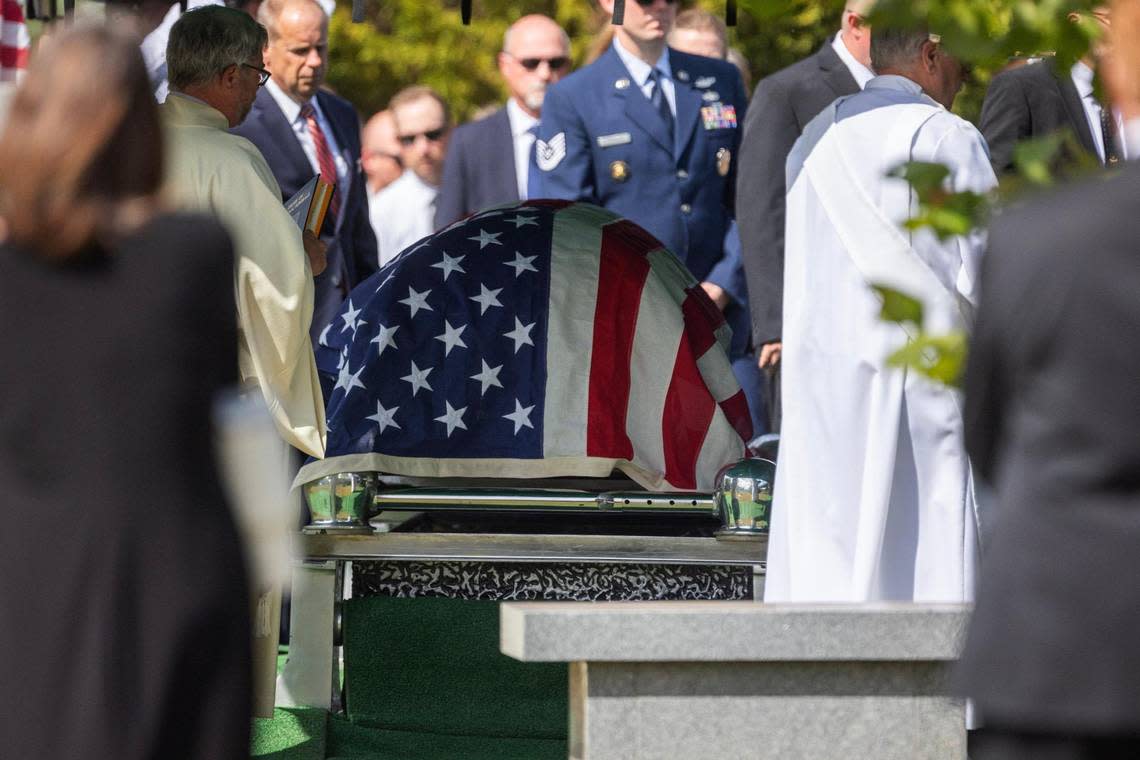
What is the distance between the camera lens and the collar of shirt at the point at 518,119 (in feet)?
30.1

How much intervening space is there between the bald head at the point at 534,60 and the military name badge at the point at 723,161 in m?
1.34

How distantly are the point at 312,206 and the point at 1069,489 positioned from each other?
152 inches

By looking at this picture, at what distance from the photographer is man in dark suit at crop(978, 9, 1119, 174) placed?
24.8 feet

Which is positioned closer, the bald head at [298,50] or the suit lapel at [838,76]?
the suit lapel at [838,76]

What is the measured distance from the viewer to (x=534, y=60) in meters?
9.38

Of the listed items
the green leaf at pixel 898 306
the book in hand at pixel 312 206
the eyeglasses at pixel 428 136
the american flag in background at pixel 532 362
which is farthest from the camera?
the eyeglasses at pixel 428 136

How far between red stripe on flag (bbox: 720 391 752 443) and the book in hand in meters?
1.49

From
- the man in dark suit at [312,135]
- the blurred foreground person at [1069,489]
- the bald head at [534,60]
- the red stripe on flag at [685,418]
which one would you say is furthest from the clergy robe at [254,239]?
the bald head at [534,60]

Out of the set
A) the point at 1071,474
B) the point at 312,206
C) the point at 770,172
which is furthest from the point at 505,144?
the point at 1071,474

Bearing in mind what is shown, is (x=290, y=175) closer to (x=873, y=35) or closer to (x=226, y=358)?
(x=873, y=35)

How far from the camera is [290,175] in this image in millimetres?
7727

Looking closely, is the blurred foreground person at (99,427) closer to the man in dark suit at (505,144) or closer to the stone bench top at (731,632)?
the stone bench top at (731,632)

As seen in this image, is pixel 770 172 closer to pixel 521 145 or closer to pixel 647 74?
pixel 647 74

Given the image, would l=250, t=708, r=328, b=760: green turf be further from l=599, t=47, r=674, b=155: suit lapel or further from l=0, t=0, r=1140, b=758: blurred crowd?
l=599, t=47, r=674, b=155: suit lapel
